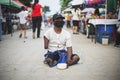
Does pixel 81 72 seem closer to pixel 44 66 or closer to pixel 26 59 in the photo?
pixel 44 66

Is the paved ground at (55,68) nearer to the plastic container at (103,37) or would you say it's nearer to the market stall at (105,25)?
the plastic container at (103,37)

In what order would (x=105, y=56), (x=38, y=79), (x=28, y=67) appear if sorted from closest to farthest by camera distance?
(x=38, y=79) → (x=28, y=67) → (x=105, y=56)

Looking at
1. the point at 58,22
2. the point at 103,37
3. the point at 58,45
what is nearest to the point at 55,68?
the point at 58,45

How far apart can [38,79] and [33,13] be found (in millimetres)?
10231

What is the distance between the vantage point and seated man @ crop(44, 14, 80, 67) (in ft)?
26.3

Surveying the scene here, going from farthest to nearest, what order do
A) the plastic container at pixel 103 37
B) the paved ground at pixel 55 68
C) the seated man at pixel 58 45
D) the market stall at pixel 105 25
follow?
the market stall at pixel 105 25
the plastic container at pixel 103 37
the seated man at pixel 58 45
the paved ground at pixel 55 68

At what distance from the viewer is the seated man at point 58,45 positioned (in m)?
8.02

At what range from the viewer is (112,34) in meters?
14.2

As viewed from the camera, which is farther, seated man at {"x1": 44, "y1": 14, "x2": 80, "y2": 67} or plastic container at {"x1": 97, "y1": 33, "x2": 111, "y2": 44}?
plastic container at {"x1": 97, "y1": 33, "x2": 111, "y2": 44}

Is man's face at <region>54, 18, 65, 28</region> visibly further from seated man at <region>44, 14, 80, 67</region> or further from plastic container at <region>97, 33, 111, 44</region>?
plastic container at <region>97, 33, 111, 44</region>

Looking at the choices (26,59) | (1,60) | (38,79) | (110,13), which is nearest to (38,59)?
(26,59)

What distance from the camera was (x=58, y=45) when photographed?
27.3ft

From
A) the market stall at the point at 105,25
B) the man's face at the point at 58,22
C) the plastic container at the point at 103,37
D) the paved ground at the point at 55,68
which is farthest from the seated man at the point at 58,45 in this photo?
the market stall at the point at 105,25

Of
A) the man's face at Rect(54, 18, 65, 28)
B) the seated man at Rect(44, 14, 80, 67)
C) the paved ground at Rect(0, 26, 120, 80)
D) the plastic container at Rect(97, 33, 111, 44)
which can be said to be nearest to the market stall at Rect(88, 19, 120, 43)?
the plastic container at Rect(97, 33, 111, 44)
